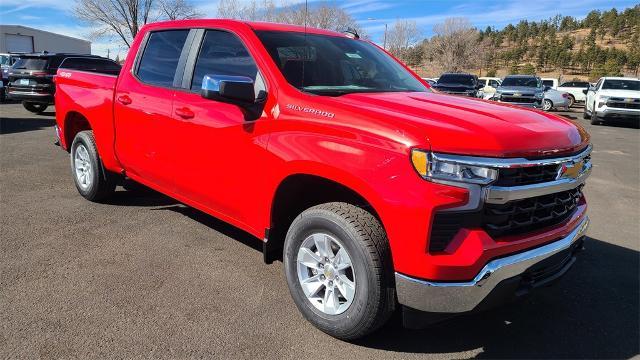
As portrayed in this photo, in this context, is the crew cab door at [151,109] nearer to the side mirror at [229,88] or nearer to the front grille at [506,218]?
the side mirror at [229,88]

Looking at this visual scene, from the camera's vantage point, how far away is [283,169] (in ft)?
9.92

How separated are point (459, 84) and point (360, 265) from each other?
1890 centimetres

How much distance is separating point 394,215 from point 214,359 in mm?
1304

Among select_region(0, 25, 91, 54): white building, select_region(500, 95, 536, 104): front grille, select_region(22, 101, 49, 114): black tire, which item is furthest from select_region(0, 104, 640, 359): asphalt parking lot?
select_region(0, 25, 91, 54): white building

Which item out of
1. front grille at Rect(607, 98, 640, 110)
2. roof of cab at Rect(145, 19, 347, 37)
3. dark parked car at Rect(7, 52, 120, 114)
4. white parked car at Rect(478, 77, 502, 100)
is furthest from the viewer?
white parked car at Rect(478, 77, 502, 100)

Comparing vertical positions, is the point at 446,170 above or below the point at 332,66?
below

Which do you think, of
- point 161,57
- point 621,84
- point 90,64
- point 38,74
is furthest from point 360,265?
point 621,84

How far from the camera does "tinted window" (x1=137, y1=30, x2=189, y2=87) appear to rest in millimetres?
4105

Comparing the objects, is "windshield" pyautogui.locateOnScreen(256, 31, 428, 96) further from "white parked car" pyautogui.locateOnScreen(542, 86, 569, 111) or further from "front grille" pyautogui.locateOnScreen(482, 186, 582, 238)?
"white parked car" pyautogui.locateOnScreen(542, 86, 569, 111)

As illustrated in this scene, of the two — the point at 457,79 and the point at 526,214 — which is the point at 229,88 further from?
the point at 457,79

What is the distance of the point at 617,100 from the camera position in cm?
1702

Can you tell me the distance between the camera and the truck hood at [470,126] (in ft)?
7.90

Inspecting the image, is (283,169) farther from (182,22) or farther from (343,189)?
(182,22)

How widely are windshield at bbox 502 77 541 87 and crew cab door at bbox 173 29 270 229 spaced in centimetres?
1870
